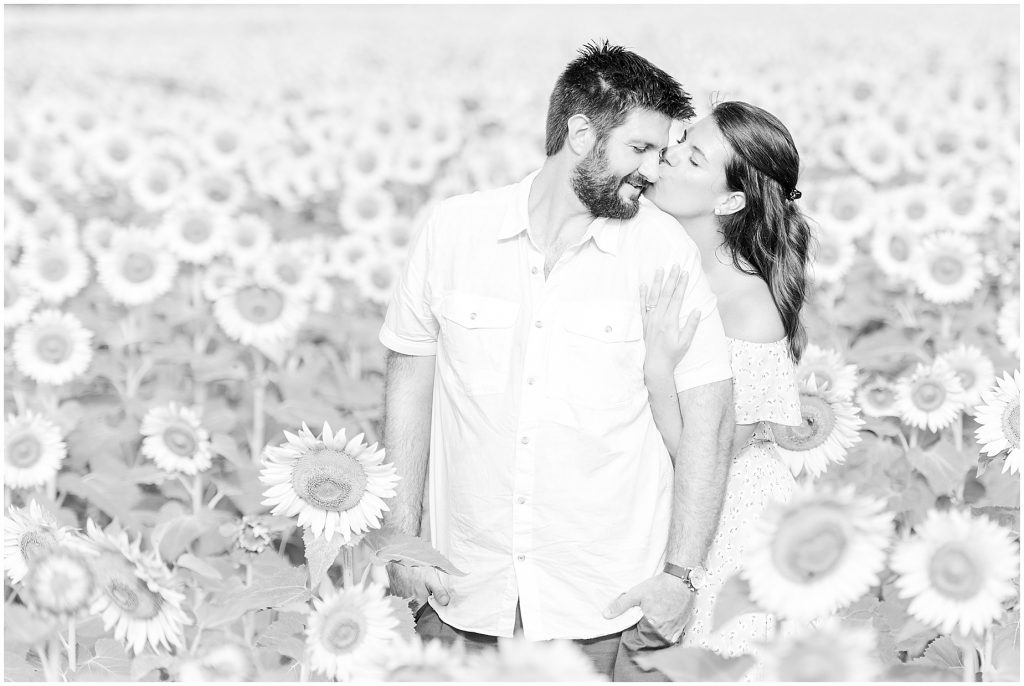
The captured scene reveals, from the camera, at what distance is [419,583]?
2.80 metres

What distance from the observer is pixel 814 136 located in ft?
26.2

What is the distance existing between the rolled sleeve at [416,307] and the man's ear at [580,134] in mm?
382

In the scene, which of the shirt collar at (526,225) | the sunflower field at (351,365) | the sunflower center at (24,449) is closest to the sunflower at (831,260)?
the sunflower field at (351,365)

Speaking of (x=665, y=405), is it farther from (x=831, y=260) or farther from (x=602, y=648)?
(x=831, y=260)

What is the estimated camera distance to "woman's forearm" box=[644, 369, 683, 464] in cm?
266

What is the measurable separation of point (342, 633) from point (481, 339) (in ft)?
2.79

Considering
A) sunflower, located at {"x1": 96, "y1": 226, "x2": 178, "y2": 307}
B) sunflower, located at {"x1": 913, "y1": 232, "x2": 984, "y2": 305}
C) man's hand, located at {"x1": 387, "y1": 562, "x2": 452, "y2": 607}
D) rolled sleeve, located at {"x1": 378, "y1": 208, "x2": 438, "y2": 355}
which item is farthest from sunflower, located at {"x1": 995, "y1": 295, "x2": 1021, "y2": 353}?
sunflower, located at {"x1": 96, "y1": 226, "x2": 178, "y2": 307}

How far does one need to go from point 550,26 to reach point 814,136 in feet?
33.3

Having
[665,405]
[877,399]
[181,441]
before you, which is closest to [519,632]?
[665,405]

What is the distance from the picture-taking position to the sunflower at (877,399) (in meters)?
3.81

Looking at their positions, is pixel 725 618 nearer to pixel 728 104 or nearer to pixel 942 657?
pixel 942 657

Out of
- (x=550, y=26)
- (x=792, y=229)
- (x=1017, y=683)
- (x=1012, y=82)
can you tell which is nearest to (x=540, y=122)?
(x=1012, y=82)

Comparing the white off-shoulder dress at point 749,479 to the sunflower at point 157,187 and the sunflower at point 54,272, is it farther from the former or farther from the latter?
the sunflower at point 157,187

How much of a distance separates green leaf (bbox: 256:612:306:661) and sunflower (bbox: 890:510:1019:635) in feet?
3.93
